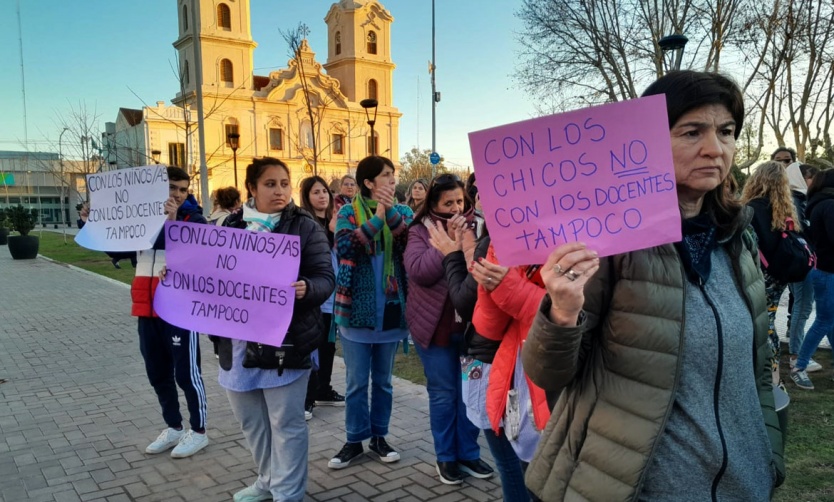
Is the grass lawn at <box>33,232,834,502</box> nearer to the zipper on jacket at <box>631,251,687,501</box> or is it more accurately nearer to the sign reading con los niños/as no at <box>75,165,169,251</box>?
the zipper on jacket at <box>631,251,687,501</box>

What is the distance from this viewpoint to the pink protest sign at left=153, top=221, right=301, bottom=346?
3.25 m

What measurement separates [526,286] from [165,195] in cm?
262

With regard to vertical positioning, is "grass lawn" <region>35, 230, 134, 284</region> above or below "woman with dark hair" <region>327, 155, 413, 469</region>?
below

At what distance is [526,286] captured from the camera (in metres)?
2.41

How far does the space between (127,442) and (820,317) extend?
20.9 ft

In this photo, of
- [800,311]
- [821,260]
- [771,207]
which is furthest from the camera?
[800,311]

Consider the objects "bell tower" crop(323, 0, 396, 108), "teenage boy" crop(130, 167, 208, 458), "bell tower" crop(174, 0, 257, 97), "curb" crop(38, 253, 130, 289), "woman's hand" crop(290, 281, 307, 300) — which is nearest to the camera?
"woman's hand" crop(290, 281, 307, 300)

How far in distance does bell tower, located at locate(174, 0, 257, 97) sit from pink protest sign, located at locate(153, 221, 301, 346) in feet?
182

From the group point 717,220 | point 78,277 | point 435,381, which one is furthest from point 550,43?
point 717,220

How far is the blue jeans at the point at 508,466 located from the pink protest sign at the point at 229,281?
49.6 inches

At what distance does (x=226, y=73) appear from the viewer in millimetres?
57750

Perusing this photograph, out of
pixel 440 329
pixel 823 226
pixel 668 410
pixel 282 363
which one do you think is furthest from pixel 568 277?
pixel 823 226

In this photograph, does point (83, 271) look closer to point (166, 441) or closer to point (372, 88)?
point (166, 441)

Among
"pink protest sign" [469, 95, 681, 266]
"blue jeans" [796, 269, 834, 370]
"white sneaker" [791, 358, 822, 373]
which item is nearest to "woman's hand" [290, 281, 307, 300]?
"pink protest sign" [469, 95, 681, 266]
